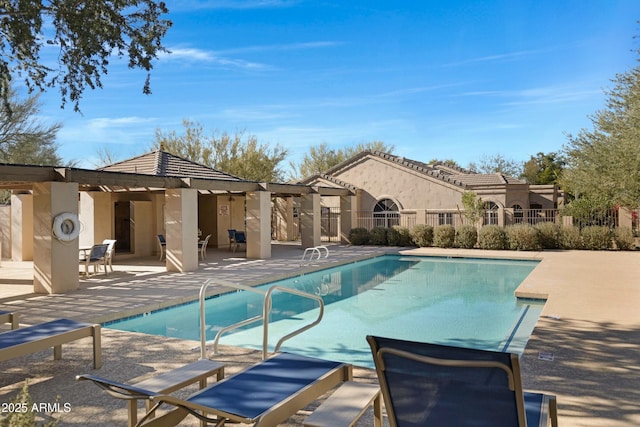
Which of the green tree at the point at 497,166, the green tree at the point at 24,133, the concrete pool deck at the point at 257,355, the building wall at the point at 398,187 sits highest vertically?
the green tree at the point at 497,166

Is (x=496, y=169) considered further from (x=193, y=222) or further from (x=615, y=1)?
(x=193, y=222)

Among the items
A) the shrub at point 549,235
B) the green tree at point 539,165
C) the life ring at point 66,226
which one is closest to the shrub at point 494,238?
the shrub at point 549,235

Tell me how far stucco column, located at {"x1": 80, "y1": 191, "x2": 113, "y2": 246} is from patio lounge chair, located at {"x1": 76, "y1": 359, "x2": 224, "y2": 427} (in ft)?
53.1

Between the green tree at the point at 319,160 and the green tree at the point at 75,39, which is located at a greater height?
the green tree at the point at 319,160

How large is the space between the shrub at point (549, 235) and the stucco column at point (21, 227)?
21.9 m

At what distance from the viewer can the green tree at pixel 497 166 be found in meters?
59.4

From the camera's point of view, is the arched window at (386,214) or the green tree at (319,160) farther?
the green tree at (319,160)

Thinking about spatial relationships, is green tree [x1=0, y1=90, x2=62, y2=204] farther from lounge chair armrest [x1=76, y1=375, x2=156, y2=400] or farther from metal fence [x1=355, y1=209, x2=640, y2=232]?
lounge chair armrest [x1=76, y1=375, x2=156, y2=400]

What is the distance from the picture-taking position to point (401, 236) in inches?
961

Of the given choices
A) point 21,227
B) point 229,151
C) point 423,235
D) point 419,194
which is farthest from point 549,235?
point 229,151

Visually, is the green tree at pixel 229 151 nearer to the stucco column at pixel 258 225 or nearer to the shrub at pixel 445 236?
the shrub at pixel 445 236

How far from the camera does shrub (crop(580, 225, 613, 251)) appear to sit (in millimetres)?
21156

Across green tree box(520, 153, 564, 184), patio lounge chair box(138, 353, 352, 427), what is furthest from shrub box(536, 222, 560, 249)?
green tree box(520, 153, 564, 184)

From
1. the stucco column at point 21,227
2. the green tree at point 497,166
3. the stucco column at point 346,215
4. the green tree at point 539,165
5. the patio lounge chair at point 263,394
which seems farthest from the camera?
the green tree at point 497,166
